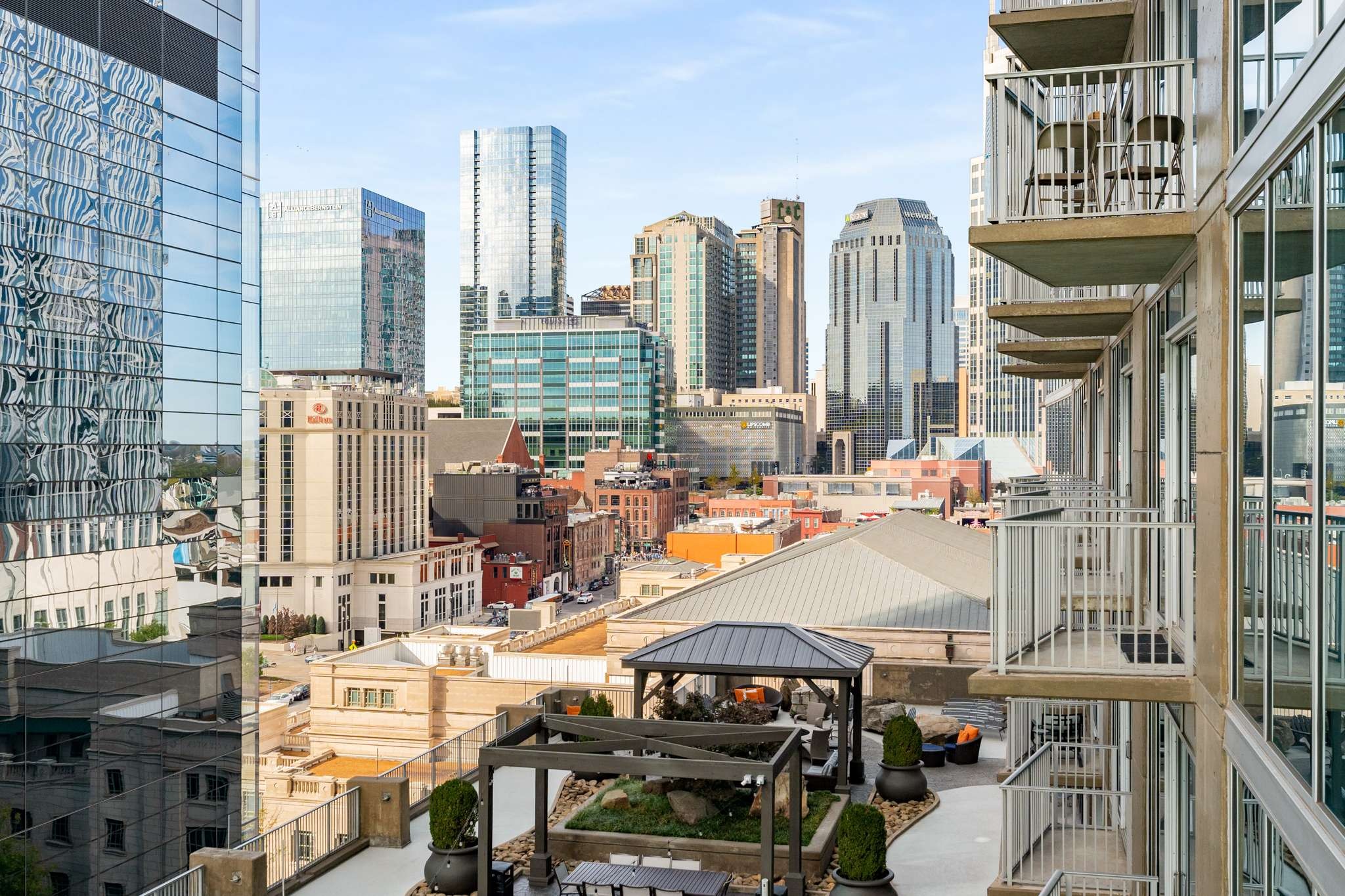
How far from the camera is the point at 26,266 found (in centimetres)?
3703

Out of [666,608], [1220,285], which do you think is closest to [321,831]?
[1220,285]

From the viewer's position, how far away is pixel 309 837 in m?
12.6

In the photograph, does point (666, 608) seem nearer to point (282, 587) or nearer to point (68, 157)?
point (68, 157)

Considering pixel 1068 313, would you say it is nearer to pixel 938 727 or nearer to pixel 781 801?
pixel 781 801

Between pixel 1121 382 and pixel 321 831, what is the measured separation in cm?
1010

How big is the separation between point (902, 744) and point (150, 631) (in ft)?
111

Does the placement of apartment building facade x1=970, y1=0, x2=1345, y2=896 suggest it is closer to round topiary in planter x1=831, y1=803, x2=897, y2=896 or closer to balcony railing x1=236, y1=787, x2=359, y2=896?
round topiary in planter x1=831, y1=803, x2=897, y2=896

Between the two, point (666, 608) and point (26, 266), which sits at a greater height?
point (26, 266)

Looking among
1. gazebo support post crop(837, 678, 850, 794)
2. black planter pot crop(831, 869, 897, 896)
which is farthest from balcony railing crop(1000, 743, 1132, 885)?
gazebo support post crop(837, 678, 850, 794)

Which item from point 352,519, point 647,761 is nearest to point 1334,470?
point 647,761

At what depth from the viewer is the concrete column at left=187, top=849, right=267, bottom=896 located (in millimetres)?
10516

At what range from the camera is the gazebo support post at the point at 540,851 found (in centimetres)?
1182

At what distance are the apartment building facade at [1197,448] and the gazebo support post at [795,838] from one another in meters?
2.10

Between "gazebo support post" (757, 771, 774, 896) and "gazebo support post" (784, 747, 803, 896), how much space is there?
603mm
